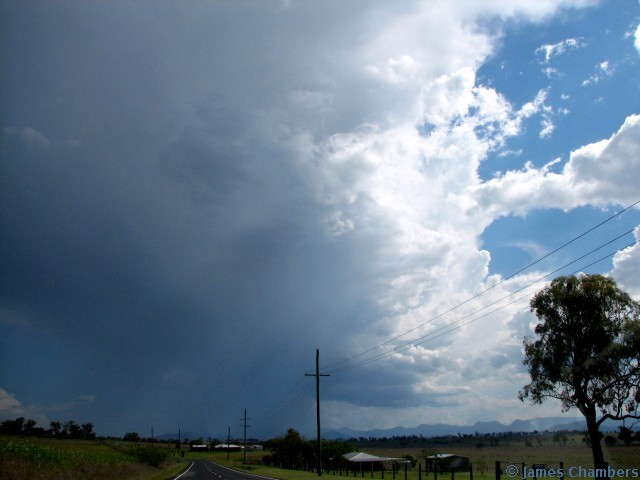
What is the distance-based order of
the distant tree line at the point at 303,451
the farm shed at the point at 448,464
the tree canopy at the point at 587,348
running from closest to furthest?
the tree canopy at the point at 587,348, the farm shed at the point at 448,464, the distant tree line at the point at 303,451

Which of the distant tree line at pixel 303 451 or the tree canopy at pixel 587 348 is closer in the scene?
the tree canopy at pixel 587 348

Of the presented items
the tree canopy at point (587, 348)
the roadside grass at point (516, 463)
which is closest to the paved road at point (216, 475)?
the roadside grass at point (516, 463)

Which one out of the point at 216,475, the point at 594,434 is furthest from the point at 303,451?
the point at 594,434

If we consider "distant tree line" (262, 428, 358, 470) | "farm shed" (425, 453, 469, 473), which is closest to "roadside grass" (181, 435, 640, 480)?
"farm shed" (425, 453, 469, 473)

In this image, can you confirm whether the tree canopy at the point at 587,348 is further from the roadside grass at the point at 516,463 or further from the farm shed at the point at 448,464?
the farm shed at the point at 448,464

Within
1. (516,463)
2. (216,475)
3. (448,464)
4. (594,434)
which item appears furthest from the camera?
(448,464)

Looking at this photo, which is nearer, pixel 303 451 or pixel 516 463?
pixel 516 463

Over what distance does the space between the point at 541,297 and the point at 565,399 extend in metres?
7.75

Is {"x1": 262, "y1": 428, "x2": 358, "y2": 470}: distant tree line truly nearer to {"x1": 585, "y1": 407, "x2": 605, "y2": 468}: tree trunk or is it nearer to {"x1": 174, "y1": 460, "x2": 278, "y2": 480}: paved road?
{"x1": 174, "y1": 460, "x2": 278, "y2": 480}: paved road

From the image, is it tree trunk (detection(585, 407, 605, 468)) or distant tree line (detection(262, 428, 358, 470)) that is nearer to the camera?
tree trunk (detection(585, 407, 605, 468))

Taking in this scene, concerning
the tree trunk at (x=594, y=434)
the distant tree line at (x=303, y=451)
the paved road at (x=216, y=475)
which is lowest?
the distant tree line at (x=303, y=451)

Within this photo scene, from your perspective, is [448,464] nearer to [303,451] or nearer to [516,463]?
[516,463]

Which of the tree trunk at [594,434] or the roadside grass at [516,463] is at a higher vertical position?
the tree trunk at [594,434]

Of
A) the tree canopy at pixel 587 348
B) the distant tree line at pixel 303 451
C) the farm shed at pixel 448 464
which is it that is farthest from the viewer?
the distant tree line at pixel 303 451
